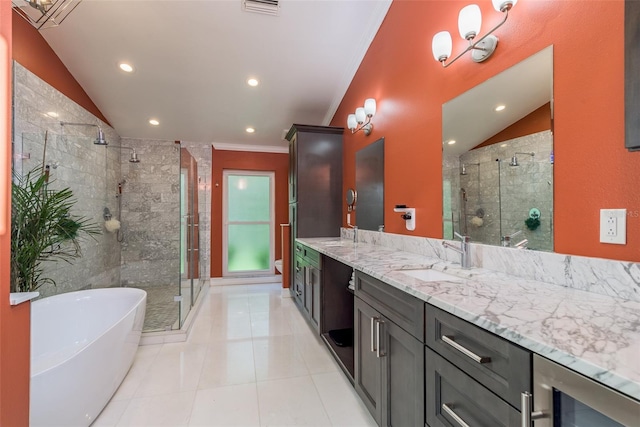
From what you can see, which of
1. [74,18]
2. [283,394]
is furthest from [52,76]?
[283,394]

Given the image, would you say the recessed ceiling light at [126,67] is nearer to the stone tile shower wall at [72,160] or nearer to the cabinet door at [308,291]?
the stone tile shower wall at [72,160]

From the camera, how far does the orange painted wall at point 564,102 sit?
103cm

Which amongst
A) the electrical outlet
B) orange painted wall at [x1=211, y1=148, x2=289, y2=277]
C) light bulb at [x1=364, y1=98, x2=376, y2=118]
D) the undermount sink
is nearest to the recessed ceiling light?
orange painted wall at [x1=211, y1=148, x2=289, y2=277]

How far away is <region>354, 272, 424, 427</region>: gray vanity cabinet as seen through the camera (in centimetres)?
113

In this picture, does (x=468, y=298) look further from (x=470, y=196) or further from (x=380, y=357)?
(x=470, y=196)

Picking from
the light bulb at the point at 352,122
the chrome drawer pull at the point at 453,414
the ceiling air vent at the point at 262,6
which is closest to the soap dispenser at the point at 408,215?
the light bulb at the point at 352,122

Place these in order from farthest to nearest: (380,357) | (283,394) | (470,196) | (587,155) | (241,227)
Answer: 1. (241,227)
2. (283,394)
3. (470,196)
4. (380,357)
5. (587,155)

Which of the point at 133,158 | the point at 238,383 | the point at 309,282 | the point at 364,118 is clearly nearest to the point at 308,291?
the point at 309,282

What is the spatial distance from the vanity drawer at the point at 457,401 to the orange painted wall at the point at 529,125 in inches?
43.8

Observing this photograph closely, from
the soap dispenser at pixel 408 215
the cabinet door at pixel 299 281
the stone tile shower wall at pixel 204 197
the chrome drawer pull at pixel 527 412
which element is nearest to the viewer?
the chrome drawer pull at pixel 527 412

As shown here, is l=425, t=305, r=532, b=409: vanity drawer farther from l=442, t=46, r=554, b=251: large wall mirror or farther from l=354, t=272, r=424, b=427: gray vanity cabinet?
l=442, t=46, r=554, b=251: large wall mirror

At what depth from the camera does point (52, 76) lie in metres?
2.84

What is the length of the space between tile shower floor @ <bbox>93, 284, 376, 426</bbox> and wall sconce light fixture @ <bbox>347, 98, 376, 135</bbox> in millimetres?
2240

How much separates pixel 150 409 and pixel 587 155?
2632 mm
